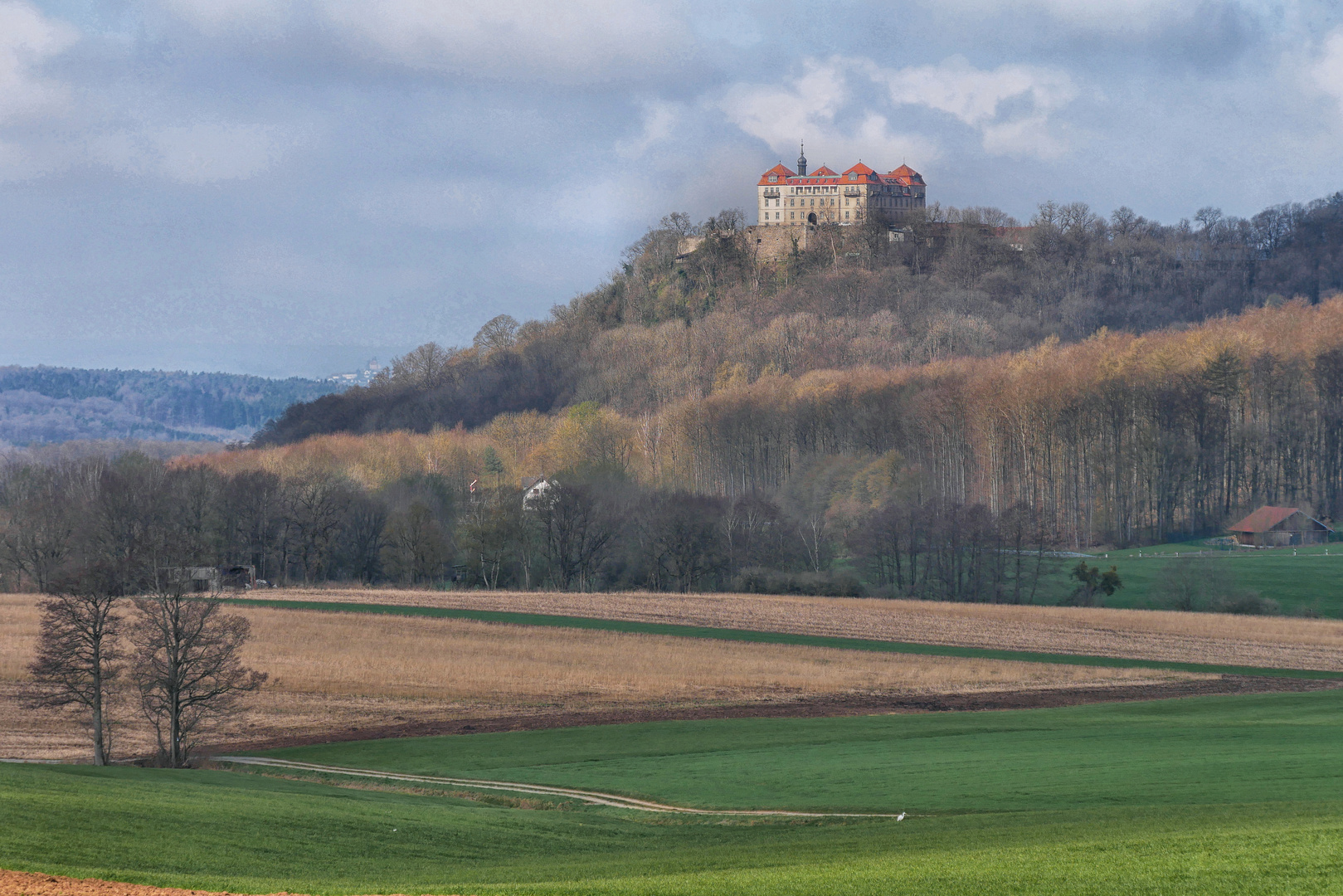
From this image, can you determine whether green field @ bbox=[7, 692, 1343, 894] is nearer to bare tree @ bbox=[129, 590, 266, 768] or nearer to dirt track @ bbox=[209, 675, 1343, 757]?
dirt track @ bbox=[209, 675, 1343, 757]

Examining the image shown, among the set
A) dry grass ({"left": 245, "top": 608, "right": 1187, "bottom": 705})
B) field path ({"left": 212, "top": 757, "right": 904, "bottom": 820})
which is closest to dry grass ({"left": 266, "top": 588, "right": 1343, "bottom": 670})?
dry grass ({"left": 245, "top": 608, "right": 1187, "bottom": 705})

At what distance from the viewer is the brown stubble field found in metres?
38.1

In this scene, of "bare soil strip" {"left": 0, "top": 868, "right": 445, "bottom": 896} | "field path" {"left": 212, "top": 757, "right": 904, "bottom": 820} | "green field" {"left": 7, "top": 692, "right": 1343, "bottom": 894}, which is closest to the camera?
"bare soil strip" {"left": 0, "top": 868, "right": 445, "bottom": 896}

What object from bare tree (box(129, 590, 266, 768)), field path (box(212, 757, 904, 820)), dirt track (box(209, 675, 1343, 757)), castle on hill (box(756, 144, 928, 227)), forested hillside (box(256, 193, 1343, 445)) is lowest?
dirt track (box(209, 675, 1343, 757))

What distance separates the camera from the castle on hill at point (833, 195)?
19075 centimetres

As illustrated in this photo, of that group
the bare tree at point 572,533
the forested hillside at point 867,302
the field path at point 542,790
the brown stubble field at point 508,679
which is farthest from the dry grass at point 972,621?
the forested hillside at point 867,302

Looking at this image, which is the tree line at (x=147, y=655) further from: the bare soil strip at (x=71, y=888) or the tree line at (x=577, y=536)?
the tree line at (x=577, y=536)

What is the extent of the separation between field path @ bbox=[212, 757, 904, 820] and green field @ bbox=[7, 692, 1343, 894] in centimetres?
51

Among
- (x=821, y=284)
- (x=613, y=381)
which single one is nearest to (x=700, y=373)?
(x=613, y=381)

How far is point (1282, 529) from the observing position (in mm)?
93812

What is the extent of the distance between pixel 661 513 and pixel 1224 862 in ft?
250

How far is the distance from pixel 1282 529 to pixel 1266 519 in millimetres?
1347

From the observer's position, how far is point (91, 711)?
131 feet

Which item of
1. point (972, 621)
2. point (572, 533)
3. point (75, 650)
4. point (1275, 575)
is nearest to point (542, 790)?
point (75, 650)
